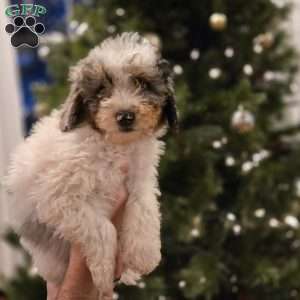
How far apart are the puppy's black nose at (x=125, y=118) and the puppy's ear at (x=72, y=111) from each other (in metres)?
0.11

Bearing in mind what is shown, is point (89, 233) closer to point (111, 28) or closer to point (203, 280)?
point (203, 280)

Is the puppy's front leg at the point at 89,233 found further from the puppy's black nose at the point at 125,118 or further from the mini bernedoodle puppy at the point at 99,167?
the puppy's black nose at the point at 125,118

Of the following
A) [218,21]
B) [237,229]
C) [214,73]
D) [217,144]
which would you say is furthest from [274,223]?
[218,21]

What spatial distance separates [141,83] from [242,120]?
1.05 m

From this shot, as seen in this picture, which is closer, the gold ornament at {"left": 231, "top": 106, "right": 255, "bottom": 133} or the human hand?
the human hand

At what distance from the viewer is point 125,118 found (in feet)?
3.89

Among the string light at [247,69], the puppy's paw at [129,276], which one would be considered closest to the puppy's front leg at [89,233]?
the puppy's paw at [129,276]

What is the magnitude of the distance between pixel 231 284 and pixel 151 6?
49.8 inches

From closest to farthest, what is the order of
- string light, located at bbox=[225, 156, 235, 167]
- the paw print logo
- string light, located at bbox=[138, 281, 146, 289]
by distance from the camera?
1. the paw print logo
2. string light, located at bbox=[138, 281, 146, 289]
3. string light, located at bbox=[225, 156, 235, 167]

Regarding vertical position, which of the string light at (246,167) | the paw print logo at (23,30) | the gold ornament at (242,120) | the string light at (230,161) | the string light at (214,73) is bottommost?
the string light at (246,167)

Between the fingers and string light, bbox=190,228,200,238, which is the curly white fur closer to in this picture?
the fingers

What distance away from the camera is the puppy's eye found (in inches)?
48.6

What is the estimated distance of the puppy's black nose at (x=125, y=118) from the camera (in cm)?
119

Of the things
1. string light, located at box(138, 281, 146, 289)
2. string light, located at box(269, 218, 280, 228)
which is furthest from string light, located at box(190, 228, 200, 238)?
string light, located at box(269, 218, 280, 228)
